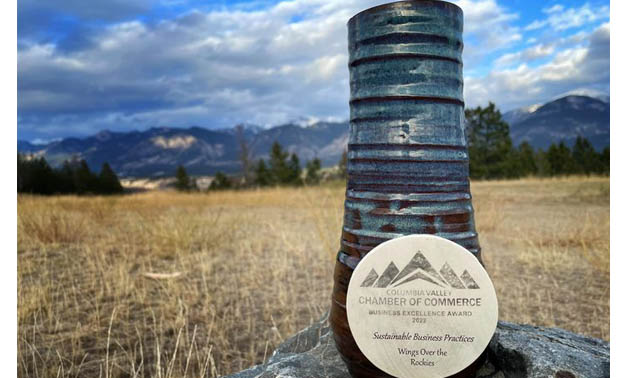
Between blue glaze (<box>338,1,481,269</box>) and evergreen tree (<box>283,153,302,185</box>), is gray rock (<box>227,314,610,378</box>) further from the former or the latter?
evergreen tree (<box>283,153,302,185</box>)

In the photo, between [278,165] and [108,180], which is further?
[278,165]

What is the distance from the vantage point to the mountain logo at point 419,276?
1589 millimetres

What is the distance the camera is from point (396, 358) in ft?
5.32

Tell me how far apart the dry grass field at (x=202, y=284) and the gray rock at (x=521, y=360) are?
755 millimetres

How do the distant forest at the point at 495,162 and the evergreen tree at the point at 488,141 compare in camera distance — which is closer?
the distant forest at the point at 495,162

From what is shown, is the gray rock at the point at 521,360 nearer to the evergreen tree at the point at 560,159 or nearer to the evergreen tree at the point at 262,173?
the evergreen tree at the point at 560,159

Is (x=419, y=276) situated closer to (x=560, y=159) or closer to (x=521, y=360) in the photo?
(x=521, y=360)

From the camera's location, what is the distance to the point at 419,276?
1593 millimetres

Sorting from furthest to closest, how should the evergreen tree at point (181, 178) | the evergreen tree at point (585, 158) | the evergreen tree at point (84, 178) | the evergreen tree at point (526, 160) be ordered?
the evergreen tree at point (181, 178) → the evergreen tree at point (526, 160) → the evergreen tree at point (84, 178) → the evergreen tree at point (585, 158)

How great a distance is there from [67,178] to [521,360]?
82.0 feet

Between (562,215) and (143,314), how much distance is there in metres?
7.64

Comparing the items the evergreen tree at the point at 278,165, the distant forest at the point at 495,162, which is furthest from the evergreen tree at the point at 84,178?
the evergreen tree at the point at 278,165

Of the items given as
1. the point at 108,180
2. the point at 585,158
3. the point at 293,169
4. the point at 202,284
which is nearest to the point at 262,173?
the point at 293,169

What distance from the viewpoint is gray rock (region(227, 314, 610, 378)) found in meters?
1.76
